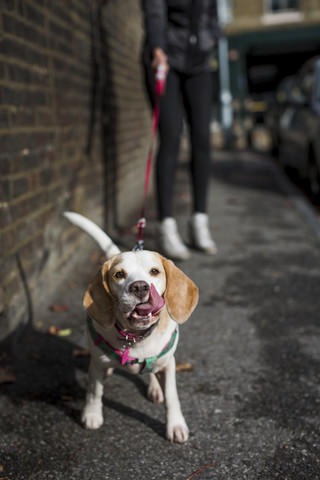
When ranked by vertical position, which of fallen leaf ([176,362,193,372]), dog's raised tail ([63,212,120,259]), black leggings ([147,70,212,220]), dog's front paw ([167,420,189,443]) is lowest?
dog's front paw ([167,420,189,443])

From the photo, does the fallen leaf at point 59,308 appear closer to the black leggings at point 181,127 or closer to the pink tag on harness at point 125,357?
the black leggings at point 181,127

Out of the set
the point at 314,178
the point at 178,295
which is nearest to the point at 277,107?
the point at 314,178

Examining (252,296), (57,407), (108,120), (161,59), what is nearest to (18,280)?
(57,407)

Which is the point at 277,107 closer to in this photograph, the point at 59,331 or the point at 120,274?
the point at 59,331

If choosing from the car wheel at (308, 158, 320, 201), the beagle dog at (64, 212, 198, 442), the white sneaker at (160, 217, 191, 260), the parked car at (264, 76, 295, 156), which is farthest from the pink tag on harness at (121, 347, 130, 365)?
the parked car at (264, 76, 295, 156)

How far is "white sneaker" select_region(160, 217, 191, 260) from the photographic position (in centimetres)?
439

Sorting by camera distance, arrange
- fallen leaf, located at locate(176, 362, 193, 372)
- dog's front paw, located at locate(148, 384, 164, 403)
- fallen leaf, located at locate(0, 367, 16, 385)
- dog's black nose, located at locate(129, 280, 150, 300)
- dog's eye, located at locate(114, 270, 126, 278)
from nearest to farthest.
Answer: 1. dog's black nose, located at locate(129, 280, 150, 300)
2. dog's eye, located at locate(114, 270, 126, 278)
3. dog's front paw, located at locate(148, 384, 164, 403)
4. fallen leaf, located at locate(0, 367, 16, 385)
5. fallen leaf, located at locate(176, 362, 193, 372)

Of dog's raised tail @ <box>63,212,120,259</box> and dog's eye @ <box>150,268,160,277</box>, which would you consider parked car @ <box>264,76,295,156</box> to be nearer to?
dog's raised tail @ <box>63,212,120,259</box>

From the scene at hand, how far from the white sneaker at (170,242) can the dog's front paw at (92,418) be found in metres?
2.19

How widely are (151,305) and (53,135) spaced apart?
224 cm

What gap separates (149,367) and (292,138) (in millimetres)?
7482

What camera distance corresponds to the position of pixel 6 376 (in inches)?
106

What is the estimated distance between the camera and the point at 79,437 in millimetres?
2256

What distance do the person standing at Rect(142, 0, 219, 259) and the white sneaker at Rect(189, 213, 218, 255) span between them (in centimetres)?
25
